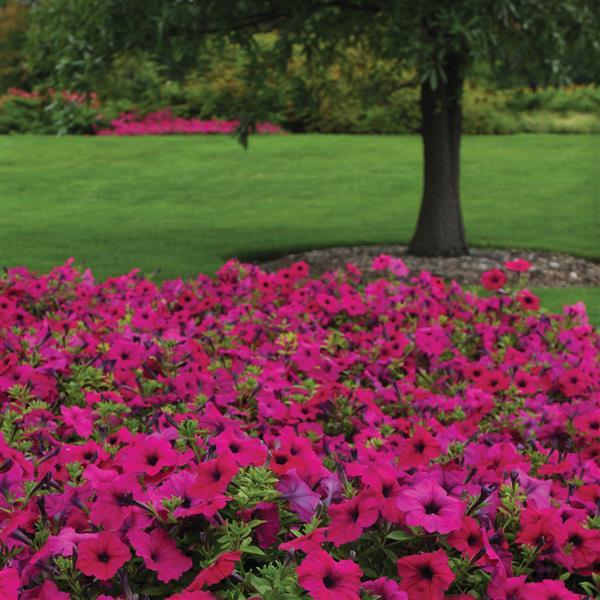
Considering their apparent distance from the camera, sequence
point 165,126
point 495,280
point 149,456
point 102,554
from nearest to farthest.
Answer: point 102,554
point 149,456
point 495,280
point 165,126

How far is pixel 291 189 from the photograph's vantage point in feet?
53.7

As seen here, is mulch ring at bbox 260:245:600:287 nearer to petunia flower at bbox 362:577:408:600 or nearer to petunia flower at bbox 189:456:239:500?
petunia flower at bbox 189:456:239:500

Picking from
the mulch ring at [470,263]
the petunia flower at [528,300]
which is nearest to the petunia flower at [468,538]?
the petunia flower at [528,300]

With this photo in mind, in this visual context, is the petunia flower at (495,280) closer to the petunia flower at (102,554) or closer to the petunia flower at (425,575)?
Result: the petunia flower at (425,575)

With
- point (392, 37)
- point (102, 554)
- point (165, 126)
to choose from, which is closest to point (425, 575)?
point (102, 554)

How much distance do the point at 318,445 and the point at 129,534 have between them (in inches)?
46.9

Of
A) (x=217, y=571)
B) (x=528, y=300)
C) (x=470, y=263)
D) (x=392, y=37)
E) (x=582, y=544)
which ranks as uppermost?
(x=392, y=37)

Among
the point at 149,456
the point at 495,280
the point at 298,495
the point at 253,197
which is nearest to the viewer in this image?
the point at 298,495

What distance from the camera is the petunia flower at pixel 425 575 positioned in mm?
1904

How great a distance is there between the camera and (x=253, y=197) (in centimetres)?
1560

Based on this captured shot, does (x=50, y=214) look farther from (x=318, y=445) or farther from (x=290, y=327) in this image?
(x=318, y=445)

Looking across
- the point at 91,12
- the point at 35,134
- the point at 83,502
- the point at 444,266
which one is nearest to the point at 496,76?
the point at 444,266

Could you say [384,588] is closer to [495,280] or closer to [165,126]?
[495,280]

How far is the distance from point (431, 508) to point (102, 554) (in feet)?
2.25
